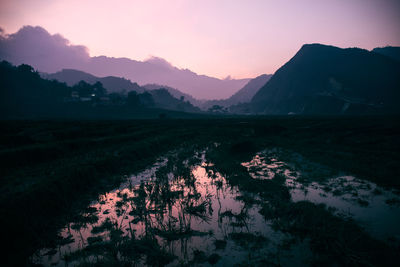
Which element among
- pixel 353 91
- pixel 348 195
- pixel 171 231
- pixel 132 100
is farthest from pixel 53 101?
pixel 353 91

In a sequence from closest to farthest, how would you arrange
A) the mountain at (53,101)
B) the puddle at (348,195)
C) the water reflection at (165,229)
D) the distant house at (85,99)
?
the water reflection at (165,229) → the puddle at (348,195) → the mountain at (53,101) → the distant house at (85,99)

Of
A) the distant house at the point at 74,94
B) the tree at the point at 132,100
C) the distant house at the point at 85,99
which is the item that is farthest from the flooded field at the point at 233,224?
the distant house at the point at 74,94

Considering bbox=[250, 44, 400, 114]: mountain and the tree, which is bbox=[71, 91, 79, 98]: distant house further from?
bbox=[250, 44, 400, 114]: mountain

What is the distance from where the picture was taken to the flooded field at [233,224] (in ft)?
20.4

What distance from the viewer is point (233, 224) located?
8023 millimetres

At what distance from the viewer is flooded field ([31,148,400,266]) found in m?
6.20

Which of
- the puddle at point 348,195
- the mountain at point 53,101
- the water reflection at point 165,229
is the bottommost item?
the water reflection at point 165,229

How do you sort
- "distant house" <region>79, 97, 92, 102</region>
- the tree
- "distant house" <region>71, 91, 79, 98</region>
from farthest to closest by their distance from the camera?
the tree → "distant house" <region>71, 91, 79, 98</region> → "distant house" <region>79, 97, 92, 102</region>

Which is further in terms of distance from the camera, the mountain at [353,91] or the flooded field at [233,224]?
the mountain at [353,91]

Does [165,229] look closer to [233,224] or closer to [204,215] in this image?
[204,215]

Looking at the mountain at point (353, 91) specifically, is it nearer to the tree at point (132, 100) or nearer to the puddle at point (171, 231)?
the tree at point (132, 100)

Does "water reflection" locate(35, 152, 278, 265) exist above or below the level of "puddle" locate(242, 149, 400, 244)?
below

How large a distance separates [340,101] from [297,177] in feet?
564

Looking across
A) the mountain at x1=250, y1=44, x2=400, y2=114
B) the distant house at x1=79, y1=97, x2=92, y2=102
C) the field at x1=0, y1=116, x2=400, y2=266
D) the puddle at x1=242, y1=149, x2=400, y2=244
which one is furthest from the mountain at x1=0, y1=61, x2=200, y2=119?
the mountain at x1=250, y1=44, x2=400, y2=114
